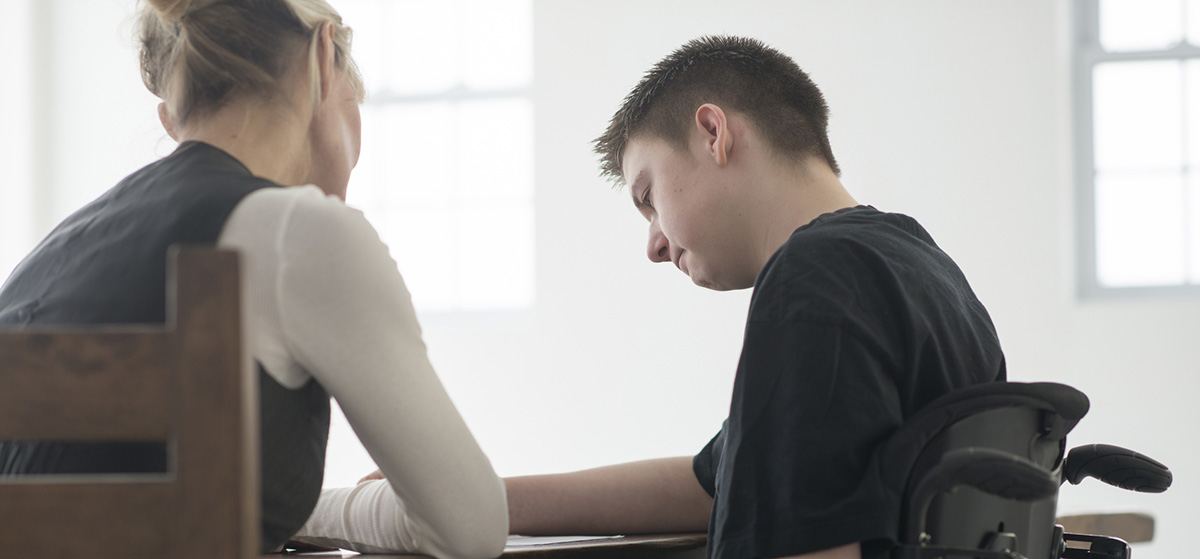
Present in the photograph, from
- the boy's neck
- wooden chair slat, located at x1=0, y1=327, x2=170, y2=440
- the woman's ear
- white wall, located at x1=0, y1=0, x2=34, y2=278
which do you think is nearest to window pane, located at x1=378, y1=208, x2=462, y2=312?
→ white wall, located at x1=0, y1=0, x2=34, y2=278

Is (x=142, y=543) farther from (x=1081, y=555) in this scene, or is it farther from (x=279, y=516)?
(x=1081, y=555)

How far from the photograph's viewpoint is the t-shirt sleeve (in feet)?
2.59

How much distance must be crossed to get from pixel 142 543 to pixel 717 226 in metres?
0.88

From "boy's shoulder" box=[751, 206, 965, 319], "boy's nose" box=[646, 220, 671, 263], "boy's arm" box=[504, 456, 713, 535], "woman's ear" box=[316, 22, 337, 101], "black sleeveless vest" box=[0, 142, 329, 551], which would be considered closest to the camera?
"black sleeveless vest" box=[0, 142, 329, 551]

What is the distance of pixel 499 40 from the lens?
13.2ft

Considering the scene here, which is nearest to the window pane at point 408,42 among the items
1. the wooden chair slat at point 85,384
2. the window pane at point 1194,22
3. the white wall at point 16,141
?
the white wall at point 16,141

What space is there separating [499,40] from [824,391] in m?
3.42

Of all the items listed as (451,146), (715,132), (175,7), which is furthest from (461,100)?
(175,7)

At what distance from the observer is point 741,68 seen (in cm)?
135

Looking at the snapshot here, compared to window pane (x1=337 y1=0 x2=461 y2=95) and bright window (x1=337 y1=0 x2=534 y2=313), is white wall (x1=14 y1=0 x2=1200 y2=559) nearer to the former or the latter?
bright window (x1=337 y1=0 x2=534 y2=313)

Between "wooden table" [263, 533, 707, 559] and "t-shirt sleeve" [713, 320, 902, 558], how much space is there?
9 centimetres

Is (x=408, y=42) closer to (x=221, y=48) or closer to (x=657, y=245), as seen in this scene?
(x=657, y=245)

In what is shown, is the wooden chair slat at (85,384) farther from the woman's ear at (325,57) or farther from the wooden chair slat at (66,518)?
the woman's ear at (325,57)

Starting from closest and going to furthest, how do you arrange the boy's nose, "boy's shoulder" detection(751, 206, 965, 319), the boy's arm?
"boy's shoulder" detection(751, 206, 965, 319), the boy's arm, the boy's nose
